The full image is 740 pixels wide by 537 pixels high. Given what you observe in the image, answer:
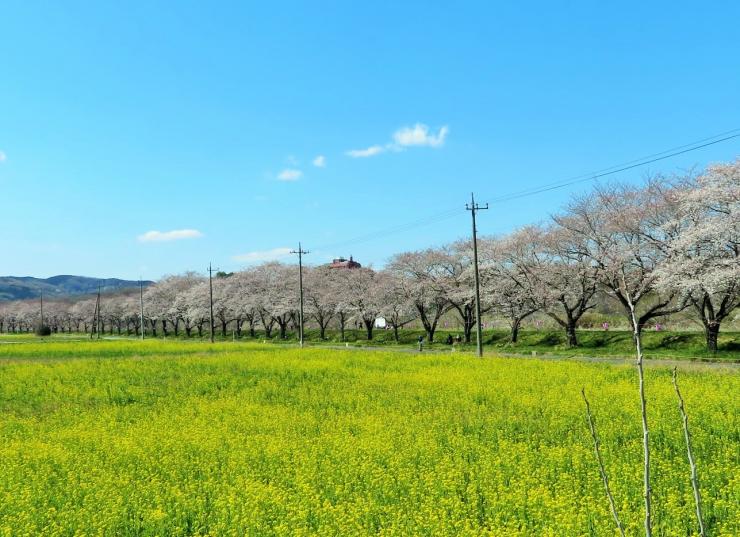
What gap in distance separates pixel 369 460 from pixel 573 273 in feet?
127

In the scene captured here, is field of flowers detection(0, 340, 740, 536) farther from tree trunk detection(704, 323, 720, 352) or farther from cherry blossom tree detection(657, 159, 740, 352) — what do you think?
tree trunk detection(704, 323, 720, 352)

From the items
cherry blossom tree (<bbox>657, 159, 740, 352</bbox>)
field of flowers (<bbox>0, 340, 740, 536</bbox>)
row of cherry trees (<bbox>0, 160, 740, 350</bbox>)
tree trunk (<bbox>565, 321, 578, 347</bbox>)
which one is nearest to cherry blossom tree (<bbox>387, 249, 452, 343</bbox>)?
row of cherry trees (<bbox>0, 160, 740, 350</bbox>)

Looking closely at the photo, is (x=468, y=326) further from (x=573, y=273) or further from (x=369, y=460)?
(x=369, y=460)

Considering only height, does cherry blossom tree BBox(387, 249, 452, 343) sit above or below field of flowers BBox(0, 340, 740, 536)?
above

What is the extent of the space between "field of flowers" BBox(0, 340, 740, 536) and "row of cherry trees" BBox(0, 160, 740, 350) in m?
3.10

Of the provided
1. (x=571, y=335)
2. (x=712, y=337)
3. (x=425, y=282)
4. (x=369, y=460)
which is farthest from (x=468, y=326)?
(x=369, y=460)

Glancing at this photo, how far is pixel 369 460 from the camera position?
11164 mm

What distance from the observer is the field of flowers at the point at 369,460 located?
8297 mm

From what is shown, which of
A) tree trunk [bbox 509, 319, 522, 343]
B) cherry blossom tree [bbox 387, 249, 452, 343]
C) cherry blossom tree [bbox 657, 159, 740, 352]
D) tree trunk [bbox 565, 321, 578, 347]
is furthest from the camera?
cherry blossom tree [bbox 387, 249, 452, 343]

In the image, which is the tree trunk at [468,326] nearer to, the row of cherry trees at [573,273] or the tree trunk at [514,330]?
the row of cherry trees at [573,273]

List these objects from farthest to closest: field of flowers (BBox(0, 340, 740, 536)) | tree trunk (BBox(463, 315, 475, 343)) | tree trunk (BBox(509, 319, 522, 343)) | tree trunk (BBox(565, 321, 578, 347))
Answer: tree trunk (BBox(463, 315, 475, 343))
tree trunk (BBox(509, 319, 522, 343))
tree trunk (BBox(565, 321, 578, 347))
field of flowers (BBox(0, 340, 740, 536))

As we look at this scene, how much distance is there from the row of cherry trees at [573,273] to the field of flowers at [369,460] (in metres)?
3.10

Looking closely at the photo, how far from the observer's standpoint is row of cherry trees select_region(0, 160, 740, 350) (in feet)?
111

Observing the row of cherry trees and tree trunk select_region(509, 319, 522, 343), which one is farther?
tree trunk select_region(509, 319, 522, 343)
